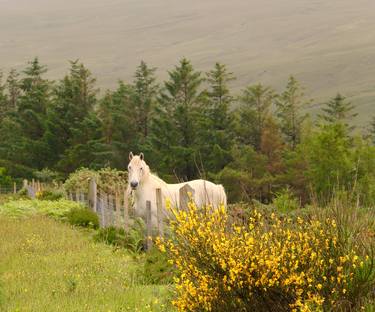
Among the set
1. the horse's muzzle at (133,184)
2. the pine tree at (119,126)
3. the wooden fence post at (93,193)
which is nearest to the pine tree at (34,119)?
the pine tree at (119,126)

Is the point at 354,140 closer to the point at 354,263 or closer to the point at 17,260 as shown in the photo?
the point at 17,260

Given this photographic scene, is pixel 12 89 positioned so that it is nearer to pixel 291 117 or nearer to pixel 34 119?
pixel 34 119

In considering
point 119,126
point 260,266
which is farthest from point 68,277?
point 119,126

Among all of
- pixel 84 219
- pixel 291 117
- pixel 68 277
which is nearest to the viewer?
pixel 68 277

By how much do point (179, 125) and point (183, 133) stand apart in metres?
1.14

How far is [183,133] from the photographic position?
70812 millimetres

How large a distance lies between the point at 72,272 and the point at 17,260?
1.94m

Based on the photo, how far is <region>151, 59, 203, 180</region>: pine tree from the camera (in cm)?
6719

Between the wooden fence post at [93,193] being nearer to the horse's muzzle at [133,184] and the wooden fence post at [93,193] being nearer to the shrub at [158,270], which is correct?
the horse's muzzle at [133,184]

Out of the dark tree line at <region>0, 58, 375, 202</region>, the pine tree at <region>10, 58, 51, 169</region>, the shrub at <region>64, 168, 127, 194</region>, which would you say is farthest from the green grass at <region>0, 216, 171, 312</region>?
the pine tree at <region>10, 58, 51, 169</region>

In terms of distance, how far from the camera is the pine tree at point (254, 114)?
239 feet

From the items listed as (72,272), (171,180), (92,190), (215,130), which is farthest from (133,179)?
(215,130)

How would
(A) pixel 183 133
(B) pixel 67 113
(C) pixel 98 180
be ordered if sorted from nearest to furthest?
(C) pixel 98 180 → (A) pixel 183 133 → (B) pixel 67 113

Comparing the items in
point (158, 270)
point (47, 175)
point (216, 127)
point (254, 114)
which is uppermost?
point (254, 114)
